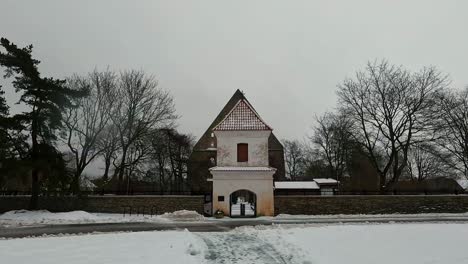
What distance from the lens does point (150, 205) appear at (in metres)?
31.2

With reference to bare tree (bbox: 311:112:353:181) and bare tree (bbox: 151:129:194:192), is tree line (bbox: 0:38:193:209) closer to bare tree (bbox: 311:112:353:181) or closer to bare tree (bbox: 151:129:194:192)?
bare tree (bbox: 151:129:194:192)

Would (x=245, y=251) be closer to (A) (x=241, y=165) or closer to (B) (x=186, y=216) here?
(B) (x=186, y=216)

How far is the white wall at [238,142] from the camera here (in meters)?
31.2

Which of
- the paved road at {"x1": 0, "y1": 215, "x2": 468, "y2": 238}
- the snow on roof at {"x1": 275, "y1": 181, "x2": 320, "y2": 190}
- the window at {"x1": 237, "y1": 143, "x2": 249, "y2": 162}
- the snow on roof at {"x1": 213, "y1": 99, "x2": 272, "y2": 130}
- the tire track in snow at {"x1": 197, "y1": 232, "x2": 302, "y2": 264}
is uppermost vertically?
the snow on roof at {"x1": 213, "y1": 99, "x2": 272, "y2": 130}

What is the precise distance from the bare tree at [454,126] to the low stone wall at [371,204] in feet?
24.0

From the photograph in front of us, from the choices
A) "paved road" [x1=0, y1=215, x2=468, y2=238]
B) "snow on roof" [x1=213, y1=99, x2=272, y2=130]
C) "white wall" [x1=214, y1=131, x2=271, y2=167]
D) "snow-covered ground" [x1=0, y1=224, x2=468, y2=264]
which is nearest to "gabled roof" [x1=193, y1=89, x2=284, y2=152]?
"snow on roof" [x1=213, y1=99, x2=272, y2=130]

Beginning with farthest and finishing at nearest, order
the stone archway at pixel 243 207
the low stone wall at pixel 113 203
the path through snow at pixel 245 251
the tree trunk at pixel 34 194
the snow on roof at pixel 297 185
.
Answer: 1. the snow on roof at pixel 297 185
2. the tree trunk at pixel 34 194
3. the low stone wall at pixel 113 203
4. the stone archway at pixel 243 207
5. the path through snow at pixel 245 251

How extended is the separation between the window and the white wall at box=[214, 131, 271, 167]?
253 millimetres

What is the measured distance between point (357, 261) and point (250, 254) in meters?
3.29

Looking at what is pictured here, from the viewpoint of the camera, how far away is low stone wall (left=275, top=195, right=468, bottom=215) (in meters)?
31.4

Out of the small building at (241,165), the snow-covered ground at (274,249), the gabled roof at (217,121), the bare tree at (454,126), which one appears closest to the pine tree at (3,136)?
the small building at (241,165)

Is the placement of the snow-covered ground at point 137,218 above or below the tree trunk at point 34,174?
below

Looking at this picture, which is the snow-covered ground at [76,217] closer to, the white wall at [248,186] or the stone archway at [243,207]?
the white wall at [248,186]

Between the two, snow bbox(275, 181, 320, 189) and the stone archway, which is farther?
snow bbox(275, 181, 320, 189)
